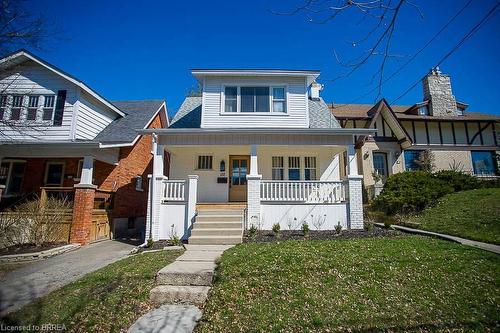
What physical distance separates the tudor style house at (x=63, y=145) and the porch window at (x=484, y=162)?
80.2 feet

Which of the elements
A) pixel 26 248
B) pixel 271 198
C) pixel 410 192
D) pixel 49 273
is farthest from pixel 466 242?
pixel 26 248

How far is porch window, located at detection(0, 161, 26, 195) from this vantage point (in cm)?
1302

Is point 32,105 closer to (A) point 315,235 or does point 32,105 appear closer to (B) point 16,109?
(B) point 16,109

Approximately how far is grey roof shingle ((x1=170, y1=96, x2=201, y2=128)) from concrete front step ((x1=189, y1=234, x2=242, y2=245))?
6.04m

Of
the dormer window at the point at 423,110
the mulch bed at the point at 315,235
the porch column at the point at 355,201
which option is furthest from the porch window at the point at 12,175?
the dormer window at the point at 423,110

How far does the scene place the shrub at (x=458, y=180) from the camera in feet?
47.4

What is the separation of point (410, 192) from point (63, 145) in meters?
15.8

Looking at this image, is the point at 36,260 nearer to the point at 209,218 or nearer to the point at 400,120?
the point at 209,218

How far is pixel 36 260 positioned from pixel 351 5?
1022 centimetres

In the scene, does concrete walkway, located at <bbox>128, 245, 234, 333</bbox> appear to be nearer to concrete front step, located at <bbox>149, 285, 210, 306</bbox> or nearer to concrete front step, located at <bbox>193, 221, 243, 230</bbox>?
concrete front step, located at <bbox>149, 285, 210, 306</bbox>

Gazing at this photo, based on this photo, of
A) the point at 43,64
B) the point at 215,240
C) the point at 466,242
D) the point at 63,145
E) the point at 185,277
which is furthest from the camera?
the point at 43,64

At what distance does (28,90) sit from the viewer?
1246 cm

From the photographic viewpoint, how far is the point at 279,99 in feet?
39.2

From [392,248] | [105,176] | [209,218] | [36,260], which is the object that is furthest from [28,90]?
[392,248]
